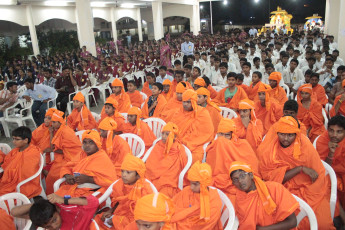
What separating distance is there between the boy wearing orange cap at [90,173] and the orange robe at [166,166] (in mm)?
493

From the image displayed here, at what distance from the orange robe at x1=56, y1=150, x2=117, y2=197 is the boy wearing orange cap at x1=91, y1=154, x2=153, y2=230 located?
0.29 meters

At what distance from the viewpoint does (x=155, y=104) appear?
209 inches

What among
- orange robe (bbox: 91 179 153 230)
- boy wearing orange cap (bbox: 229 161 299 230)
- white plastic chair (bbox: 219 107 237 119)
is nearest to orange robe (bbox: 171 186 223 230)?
boy wearing orange cap (bbox: 229 161 299 230)

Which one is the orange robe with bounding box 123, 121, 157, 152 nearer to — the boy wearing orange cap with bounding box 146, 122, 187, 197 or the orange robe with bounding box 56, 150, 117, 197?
the boy wearing orange cap with bounding box 146, 122, 187, 197

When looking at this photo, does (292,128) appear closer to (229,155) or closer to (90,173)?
(229,155)

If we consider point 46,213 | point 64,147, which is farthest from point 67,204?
point 64,147

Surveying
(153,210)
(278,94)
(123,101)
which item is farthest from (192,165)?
(123,101)

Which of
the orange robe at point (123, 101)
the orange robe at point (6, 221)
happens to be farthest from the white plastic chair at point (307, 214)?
the orange robe at point (123, 101)

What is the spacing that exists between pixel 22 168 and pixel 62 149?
605 millimetres

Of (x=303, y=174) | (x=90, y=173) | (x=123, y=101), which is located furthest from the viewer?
(x=123, y=101)

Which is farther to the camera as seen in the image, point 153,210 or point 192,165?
point 192,165

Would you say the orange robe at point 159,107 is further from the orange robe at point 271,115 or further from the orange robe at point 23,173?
the orange robe at point 23,173

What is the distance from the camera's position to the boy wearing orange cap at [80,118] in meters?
4.62

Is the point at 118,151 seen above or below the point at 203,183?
below
